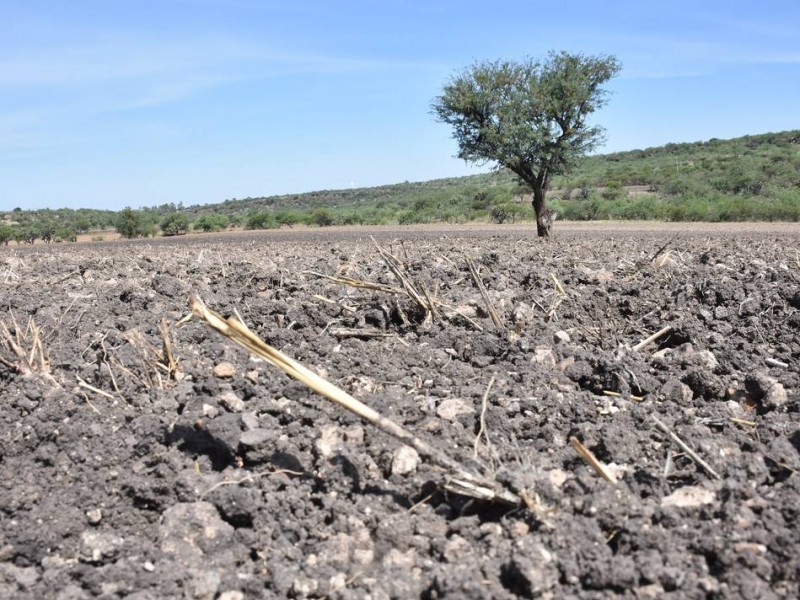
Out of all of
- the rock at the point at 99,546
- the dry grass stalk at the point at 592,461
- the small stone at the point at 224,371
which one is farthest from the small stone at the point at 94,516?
the dry grass stalk at the point at 592,461

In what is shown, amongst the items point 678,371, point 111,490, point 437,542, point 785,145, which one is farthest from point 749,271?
point 785,145

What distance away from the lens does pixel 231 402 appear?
13.6ft

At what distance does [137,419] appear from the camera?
4.00 meters

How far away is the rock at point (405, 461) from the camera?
3395mm

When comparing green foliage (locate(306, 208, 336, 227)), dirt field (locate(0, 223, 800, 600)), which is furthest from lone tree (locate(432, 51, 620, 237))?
green foliage (locate(306, 208, 336, 227))

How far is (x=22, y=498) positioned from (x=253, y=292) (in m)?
4.41

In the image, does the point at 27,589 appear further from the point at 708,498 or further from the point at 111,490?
the point at 708,498

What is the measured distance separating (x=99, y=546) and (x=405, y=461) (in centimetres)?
131

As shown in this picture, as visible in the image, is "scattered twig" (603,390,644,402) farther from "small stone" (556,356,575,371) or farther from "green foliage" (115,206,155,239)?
"green foliage" (115,206,155,239)

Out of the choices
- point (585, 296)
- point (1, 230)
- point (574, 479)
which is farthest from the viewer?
point (1, 230)

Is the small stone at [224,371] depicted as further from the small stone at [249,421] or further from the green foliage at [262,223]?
the green foliage at [262,223]

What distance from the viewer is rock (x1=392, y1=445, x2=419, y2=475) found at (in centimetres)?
339

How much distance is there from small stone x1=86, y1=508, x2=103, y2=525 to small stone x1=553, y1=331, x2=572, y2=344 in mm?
3165

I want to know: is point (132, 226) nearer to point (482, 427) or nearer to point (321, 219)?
point (321, 219)
